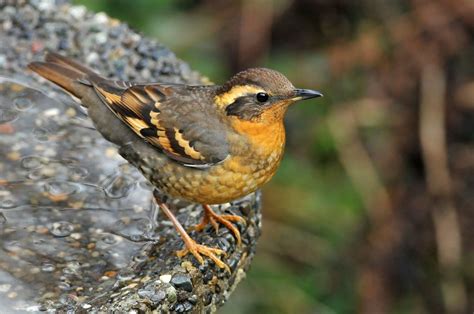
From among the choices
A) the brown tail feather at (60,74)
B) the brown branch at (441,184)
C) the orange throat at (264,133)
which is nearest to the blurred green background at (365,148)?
the brown branch at (441,184)

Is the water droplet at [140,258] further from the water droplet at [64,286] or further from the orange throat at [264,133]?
the orange throat at [264,133]

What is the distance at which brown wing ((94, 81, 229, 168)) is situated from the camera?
16.7 ft

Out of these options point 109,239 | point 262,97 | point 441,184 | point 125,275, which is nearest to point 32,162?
point 109,239

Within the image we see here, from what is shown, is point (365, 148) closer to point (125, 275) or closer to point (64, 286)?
point (125, 275)

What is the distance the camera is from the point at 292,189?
8273 mm

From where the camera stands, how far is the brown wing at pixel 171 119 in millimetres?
5102

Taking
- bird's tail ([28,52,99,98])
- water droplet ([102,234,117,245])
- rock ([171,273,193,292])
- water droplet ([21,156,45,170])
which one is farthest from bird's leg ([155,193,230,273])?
bird's tail ([28,52,99,98])

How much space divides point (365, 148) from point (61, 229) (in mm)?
4273

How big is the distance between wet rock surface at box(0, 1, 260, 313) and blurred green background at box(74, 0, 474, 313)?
2138mm

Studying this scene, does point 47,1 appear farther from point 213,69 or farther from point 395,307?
point 395,307

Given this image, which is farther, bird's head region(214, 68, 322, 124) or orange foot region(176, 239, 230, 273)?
bird's head region(214, 68, 322, 124)

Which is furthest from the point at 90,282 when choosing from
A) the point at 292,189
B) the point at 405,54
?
the point at 405,54

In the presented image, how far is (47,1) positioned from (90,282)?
7.76 ft

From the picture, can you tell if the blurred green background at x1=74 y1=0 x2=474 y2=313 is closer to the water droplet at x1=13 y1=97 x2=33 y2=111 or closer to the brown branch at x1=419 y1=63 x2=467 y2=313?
the brown branch at x1=419 y1=63 x2=467 y2=313
